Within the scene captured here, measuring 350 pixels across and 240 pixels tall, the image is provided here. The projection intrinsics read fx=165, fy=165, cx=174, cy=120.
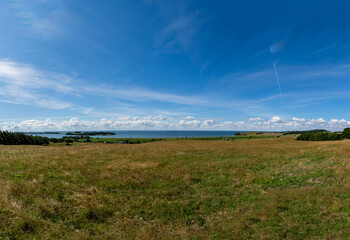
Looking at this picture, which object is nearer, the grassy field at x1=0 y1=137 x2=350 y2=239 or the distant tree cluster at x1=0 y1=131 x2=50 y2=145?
the grassy field at x1=0 y1=137 x2=350 y2=239

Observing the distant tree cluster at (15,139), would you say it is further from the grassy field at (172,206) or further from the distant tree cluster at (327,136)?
the distant tree cluster at (327,136)

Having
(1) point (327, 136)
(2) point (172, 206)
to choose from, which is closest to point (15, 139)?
(2) point (172, 206)

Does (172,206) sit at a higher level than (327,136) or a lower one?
lower

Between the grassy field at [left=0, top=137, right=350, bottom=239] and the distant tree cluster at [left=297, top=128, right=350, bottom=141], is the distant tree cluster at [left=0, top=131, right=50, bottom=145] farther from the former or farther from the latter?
the distant tree cluster at [left=297, top=128, right=350, bottom=141]

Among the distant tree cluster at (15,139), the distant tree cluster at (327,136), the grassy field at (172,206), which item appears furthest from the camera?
the distant tree cluster at (327,136)

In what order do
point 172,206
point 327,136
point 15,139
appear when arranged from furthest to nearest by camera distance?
point 327,136
point 15,139
point 172,206

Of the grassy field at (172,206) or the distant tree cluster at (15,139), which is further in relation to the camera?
the distant tree cluster at (15,139)

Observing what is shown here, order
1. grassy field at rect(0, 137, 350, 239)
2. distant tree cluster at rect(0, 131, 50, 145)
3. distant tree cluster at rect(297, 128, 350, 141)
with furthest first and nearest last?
distant tree cluster at rect(297, 128, 350, 141) → distant tree cluster at rect(0, 131, 50, 145) → grassy field at rect(0, 137, 350, 239)

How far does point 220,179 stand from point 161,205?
7.45 m

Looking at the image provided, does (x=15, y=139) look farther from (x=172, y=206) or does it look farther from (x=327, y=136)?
(x=327, y=136)

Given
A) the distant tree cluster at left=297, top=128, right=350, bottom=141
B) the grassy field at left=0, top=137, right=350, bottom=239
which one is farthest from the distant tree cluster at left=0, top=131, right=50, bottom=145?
the distant tree cluster at left=297, top=128, right=350, bottom=141

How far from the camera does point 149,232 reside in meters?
7.46

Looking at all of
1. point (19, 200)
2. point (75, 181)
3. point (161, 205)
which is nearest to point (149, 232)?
point (161, 205)

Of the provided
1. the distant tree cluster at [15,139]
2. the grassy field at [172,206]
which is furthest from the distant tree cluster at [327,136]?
the distant tree cluster at [15,139]
